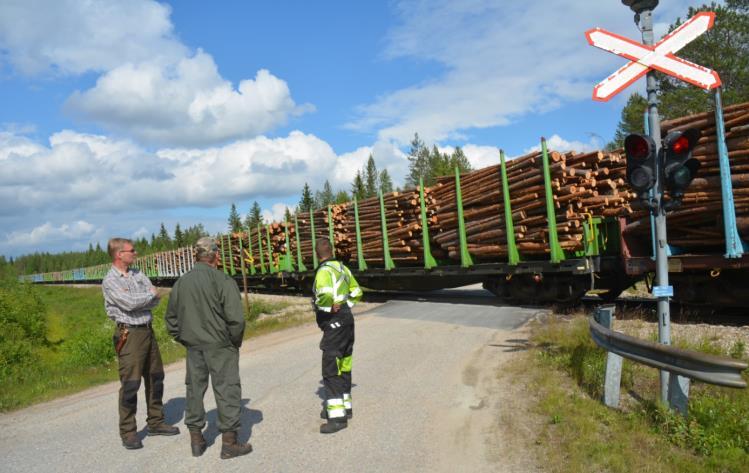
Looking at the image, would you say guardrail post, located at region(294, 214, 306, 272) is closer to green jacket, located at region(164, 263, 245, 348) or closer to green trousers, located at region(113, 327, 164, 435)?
green trousers, located at region(113, 327, 164, 435)

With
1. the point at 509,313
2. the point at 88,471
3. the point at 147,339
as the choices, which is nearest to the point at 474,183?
the point at 509,313

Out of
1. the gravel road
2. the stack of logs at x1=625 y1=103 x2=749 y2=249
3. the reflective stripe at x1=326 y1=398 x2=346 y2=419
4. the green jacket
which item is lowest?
the gravel road

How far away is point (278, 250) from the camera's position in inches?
897

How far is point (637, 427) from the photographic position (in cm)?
454

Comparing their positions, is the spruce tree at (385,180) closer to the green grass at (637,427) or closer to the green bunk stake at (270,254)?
the green bunk stake at (270,254)

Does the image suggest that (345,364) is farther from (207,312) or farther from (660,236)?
(660,236)

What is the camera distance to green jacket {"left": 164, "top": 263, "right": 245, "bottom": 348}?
15.5 feet

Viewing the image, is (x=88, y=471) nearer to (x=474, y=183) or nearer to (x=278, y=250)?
(x=474, y=183)

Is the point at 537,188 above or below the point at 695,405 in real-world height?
above

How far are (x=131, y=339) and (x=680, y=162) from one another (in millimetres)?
5150

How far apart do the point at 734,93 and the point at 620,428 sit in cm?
2898

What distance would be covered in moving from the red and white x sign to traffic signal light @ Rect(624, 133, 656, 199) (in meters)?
0.50

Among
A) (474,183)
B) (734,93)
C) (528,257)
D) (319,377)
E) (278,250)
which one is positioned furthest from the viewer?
(734,93)

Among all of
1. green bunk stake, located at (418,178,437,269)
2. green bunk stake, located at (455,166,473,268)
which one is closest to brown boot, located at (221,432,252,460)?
green bunk stake, located at (455,166,473,268)
